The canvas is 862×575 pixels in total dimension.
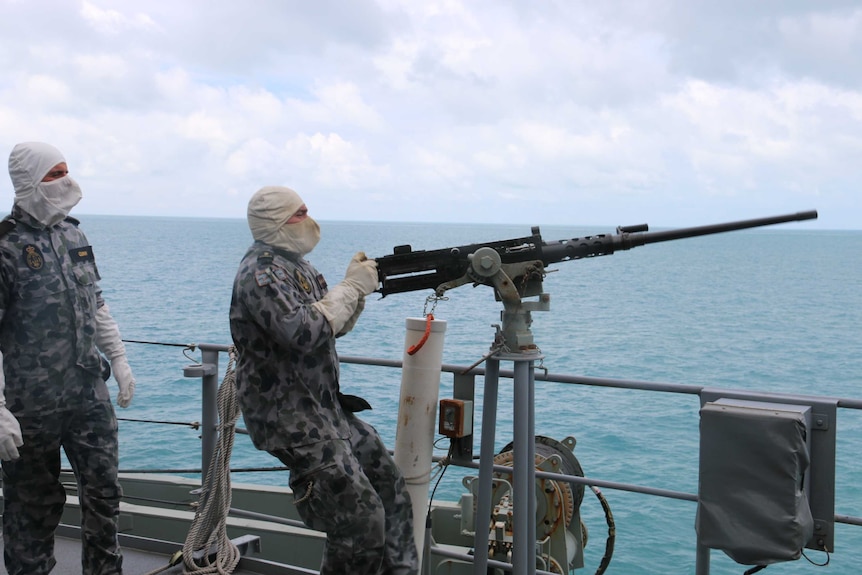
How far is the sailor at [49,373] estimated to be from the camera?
12.4 ft

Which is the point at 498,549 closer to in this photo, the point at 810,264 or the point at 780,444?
the point at 780,444

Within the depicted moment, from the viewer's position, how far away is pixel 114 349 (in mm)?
4141

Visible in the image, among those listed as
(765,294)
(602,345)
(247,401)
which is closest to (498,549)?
(247,401)

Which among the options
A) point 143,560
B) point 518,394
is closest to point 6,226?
point 143,560

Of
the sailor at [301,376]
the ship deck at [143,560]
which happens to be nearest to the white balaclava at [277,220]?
the sailor at [301,376]

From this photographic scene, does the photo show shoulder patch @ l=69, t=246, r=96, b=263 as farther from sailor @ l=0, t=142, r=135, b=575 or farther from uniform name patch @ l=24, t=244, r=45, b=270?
uniform name patch @ l=24, t=244, r=45, b=270

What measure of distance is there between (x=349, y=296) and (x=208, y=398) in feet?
4.91

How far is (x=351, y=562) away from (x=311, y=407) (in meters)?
0.57

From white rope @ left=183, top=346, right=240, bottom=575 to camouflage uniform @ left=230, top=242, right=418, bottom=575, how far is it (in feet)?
2.71

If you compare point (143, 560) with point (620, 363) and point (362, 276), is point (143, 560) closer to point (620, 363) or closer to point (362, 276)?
point (362, 276)

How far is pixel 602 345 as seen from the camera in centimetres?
3859

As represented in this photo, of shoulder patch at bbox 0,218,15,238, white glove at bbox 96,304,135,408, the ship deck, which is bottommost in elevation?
the ship deck

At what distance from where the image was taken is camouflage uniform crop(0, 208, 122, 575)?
377cm

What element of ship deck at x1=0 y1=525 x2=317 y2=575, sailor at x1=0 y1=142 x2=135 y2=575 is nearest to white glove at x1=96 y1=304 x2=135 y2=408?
sailor at x1=0 y1=142 x2=135 y2=575
